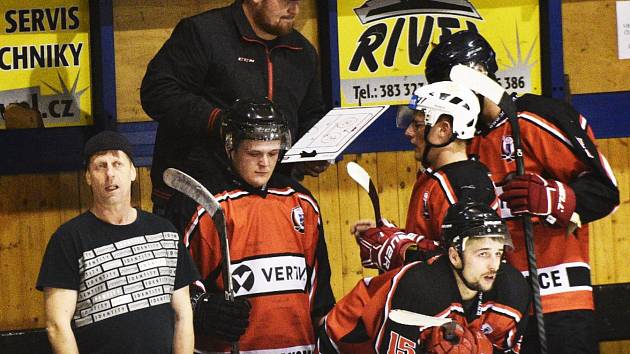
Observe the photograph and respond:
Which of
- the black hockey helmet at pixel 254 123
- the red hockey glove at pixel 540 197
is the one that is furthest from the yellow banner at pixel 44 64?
the red hockey glove at pixel 540 197

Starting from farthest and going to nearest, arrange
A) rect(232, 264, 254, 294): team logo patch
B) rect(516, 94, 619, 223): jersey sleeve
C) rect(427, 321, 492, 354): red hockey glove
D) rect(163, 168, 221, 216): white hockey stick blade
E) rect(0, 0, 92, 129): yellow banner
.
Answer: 1. rect(0, 0, 92, 129): yellow banner
2. rect(516, 94, 619, 223): jersey sleeve
3. rect(232, 264, 254, 294): team logo patch
4. rect(163, 168, 221, 216): white hockey stick blade
5. rect(427, 321, 492, 354): red hockey glove

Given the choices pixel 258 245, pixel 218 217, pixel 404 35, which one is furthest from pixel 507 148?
pixel 404 35

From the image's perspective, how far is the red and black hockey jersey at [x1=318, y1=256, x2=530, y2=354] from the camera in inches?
164

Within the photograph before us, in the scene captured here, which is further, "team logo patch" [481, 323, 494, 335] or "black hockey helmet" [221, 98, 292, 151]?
"black hockey helmet" [221, 98, 292, 151]

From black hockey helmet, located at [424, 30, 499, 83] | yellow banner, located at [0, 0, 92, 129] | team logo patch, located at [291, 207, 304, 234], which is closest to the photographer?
team logo patch, located at [291, 207, 304, 234]

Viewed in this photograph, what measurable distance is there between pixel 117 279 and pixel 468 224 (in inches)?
44.7

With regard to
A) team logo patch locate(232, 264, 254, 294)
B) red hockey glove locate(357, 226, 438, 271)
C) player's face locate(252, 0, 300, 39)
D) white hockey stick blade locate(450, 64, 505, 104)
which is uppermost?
player's face locate(252, 0, 300, 39)

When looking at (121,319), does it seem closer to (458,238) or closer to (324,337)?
(324,337)

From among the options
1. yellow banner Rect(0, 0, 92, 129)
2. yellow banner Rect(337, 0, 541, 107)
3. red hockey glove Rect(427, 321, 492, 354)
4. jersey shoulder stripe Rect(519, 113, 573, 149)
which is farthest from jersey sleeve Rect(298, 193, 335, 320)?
yellow banner Rect(0, 0, 92, 129)

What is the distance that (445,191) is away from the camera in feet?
14.6

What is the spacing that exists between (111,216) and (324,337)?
32.0 inches

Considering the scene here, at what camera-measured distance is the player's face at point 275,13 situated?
4879 millimetres

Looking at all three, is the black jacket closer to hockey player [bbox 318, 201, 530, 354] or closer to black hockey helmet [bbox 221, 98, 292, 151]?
black hockey helmet [bbox 221, 98, 292, 151]

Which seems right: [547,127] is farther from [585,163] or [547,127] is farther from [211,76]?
[211,76]
